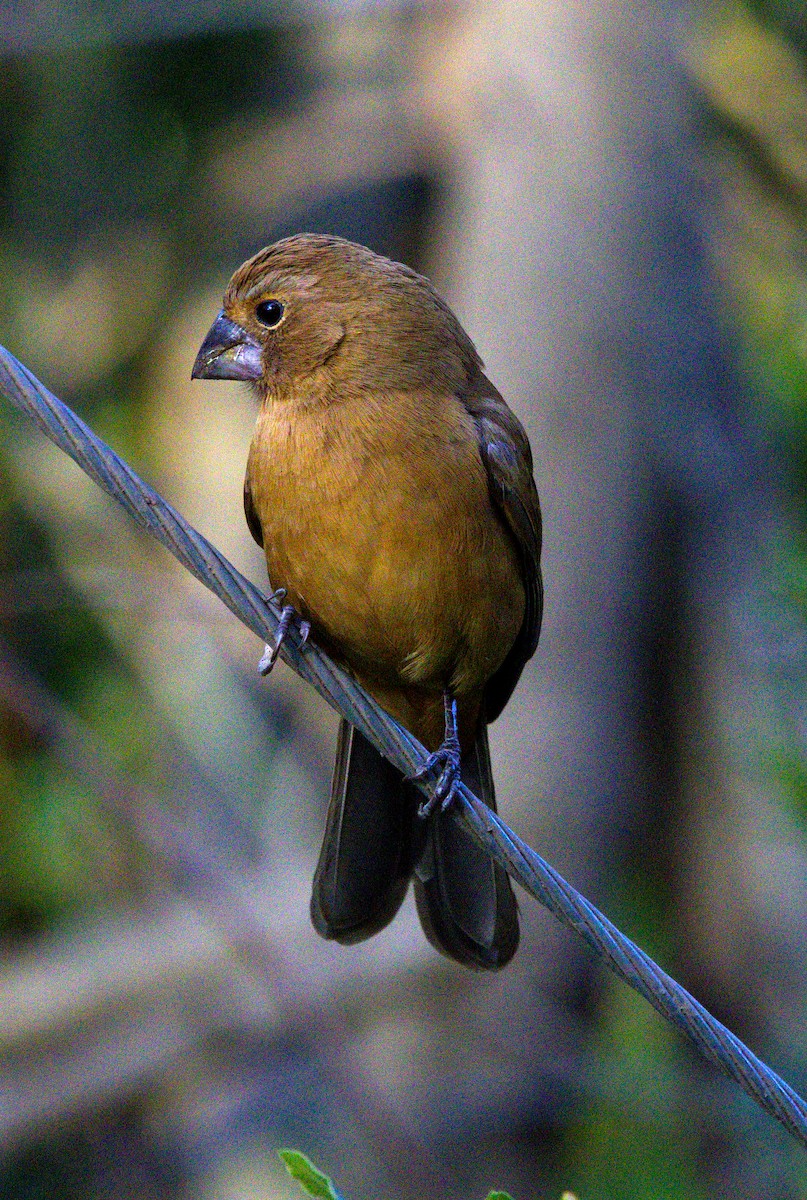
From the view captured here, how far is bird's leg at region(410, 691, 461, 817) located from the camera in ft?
11.2

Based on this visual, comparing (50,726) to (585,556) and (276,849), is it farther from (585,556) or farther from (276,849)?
(585,556)

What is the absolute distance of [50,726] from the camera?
6469 mm

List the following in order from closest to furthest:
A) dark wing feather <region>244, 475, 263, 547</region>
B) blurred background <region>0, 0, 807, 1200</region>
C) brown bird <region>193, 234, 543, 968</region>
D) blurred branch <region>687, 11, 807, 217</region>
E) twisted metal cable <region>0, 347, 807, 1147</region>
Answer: twisted metal cable <region>0, 347, 807, 1147</region> < brown bird <region>193, 234, 543, 968</region> < dark wing feather <region>244, 475, 263, 547</region> < blurred background <region>0, 0, 807, 1200</region> < blurred branch <region>687, 11, 807, 217</region>

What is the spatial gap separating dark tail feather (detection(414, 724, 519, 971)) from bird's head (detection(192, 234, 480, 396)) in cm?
113

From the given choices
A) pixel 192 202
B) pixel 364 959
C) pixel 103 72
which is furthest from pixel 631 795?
pixel 103 72

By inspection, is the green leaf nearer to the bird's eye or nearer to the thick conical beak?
the thick conical beak

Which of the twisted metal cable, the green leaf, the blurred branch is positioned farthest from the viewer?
the blurred branch

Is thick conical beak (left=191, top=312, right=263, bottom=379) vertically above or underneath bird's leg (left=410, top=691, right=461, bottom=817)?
above

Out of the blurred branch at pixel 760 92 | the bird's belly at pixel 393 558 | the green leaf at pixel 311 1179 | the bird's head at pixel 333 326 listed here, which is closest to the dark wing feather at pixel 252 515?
the bird's belly at pixel 393 558

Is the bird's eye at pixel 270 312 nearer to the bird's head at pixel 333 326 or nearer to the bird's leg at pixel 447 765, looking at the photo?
the bird's head at pixel 333 326

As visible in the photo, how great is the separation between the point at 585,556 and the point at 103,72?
3.82 meters

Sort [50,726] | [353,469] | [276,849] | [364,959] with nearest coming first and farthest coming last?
[353,469], [50,726], [364,959], [276,849]

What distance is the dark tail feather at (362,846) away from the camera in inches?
148

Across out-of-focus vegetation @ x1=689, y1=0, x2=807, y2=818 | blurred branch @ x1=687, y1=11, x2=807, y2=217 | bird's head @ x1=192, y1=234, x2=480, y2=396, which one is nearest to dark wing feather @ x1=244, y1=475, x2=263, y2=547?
bird's head @ x1=192, y1=234, x2=480, y2=396
